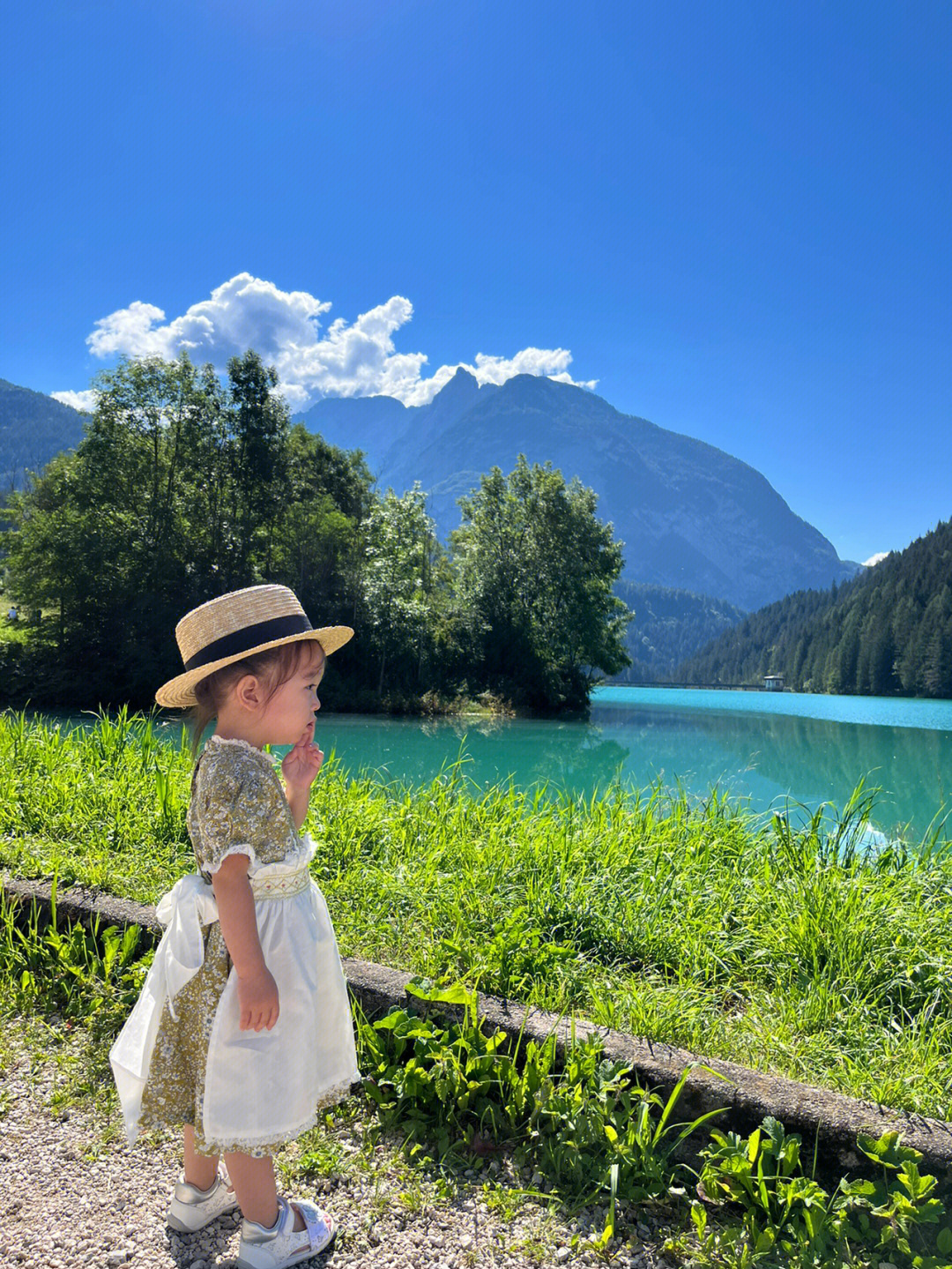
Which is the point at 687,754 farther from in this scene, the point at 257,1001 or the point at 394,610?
the point at 257,1001

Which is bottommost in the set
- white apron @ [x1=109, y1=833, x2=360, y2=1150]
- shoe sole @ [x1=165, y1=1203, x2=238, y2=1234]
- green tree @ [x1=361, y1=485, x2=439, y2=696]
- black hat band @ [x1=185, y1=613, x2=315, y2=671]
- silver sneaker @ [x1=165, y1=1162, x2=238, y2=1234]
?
shoe sole @ [x1=165, y1=1203, x2=238, y2=1234]

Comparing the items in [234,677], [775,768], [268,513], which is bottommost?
[775,768]

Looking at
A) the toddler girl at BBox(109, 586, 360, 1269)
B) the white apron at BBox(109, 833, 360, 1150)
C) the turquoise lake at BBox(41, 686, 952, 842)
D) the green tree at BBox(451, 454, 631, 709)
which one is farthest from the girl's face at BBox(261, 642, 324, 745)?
the green tree at BBox(451, 454, 631, 709)

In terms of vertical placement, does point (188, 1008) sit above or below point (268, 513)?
Result: below

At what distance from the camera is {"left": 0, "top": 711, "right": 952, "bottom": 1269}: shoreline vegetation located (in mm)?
1555

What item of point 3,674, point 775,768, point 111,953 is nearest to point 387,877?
point 111,953

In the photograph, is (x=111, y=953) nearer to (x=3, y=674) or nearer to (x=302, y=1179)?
(x=302, y=1179)

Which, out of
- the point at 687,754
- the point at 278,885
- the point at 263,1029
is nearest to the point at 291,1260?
the point at 263,1029

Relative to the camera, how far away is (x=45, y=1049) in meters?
2.16

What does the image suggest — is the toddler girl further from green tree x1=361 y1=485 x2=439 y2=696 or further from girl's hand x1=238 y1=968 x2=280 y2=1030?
green tree x1=361 y1=485 x2=439 y2=696

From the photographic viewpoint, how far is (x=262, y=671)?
1594 mm

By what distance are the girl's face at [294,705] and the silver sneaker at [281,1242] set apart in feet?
3.12

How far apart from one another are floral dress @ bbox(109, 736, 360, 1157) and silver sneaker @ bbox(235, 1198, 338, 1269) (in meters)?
0.15

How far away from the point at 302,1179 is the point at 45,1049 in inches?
38.6
